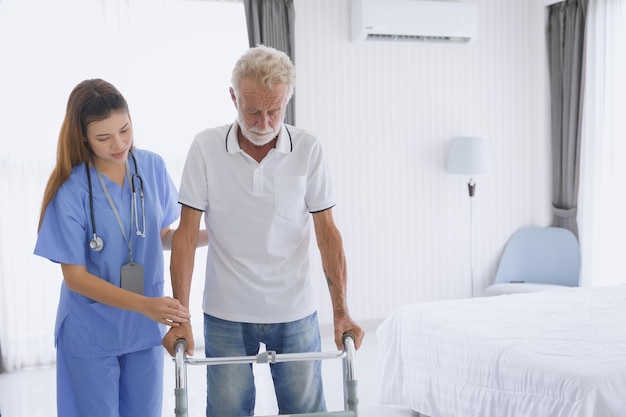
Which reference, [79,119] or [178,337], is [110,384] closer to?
[178,337]

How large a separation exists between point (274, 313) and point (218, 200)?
34 cm

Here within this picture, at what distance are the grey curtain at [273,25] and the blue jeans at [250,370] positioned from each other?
289 centimetres

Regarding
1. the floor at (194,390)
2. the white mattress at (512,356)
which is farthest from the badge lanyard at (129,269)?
the floor at (194,390)

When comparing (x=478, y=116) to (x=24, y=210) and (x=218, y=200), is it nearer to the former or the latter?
(x=24, y=210)

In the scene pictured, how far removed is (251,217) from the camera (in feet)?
6.49

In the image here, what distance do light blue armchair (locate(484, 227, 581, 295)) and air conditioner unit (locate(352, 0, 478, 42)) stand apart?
148 centimetres

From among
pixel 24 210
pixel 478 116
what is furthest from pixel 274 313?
pixel 478 116

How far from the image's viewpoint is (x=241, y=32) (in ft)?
16.0

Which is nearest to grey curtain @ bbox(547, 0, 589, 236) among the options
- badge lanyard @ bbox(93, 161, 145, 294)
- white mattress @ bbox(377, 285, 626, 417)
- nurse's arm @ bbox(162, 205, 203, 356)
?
white mattress @ bbox(377, 285, 626, 417)

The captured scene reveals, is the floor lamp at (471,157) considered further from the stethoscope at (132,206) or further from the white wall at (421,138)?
the stethoscope at (132,206)

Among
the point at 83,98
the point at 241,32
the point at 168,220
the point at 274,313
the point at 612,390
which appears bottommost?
the point at 612,390

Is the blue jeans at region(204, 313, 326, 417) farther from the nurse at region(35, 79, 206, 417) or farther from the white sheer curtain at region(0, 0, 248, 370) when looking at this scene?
the white sheer curtain at region(0, 0, 248, 370)

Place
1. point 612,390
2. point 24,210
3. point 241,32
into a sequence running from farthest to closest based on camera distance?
point 241,32, point 24,210, point 612,390

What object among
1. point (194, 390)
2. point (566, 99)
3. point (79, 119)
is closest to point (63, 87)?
point (194, 390)
